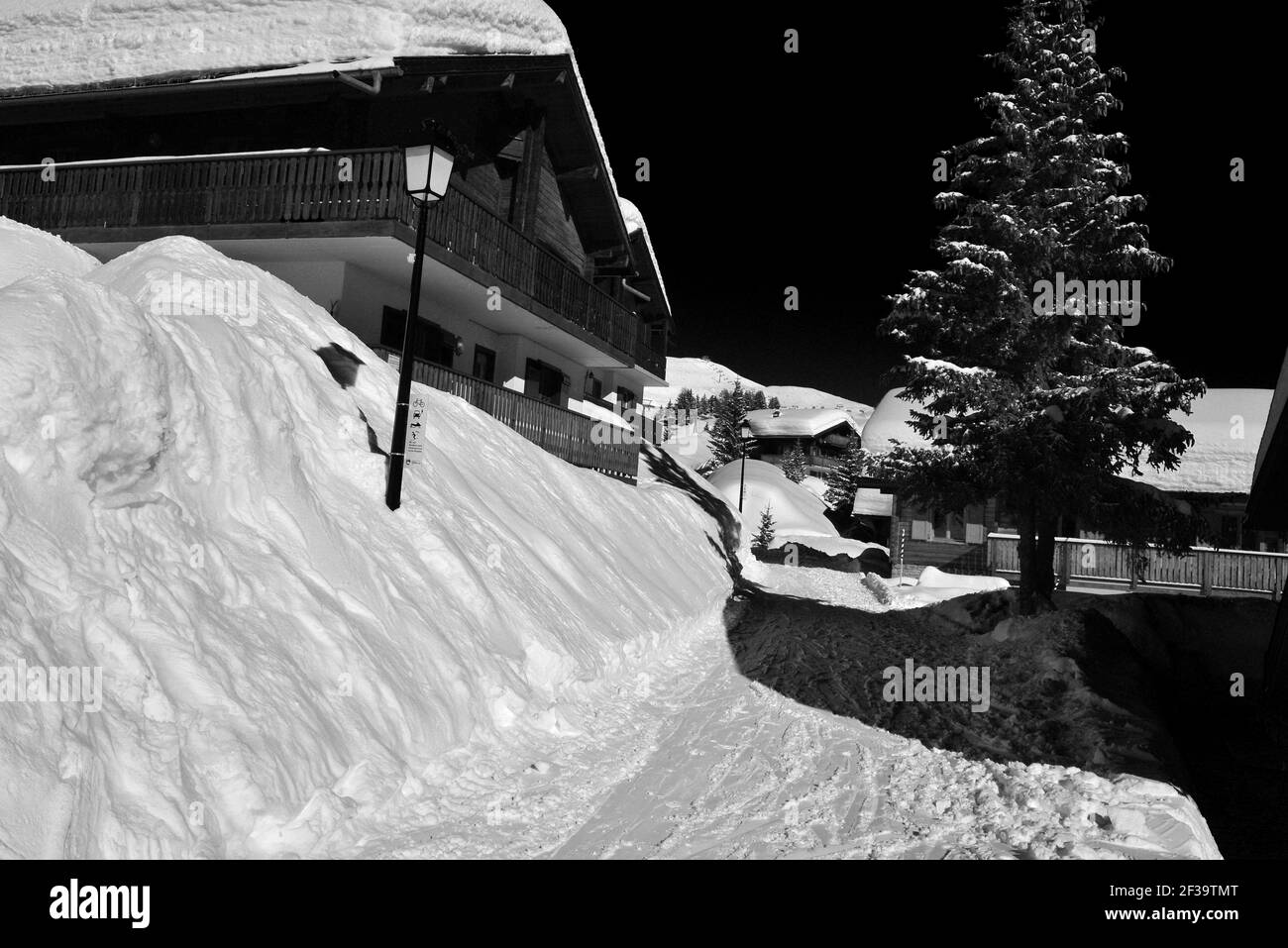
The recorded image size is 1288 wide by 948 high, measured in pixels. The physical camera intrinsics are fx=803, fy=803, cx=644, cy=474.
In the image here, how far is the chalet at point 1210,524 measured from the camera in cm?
2080

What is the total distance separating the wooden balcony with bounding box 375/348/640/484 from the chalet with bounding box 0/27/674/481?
4 centimetres

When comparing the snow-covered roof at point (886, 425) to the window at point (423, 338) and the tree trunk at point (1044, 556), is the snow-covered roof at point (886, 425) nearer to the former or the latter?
the tree trunk at point (1044, 556)

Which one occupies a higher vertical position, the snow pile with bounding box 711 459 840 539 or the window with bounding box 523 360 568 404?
the window with bounding box 523 360 568 404

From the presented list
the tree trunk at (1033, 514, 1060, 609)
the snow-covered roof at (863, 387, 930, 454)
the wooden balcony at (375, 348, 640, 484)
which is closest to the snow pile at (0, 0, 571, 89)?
the wooden balcony at (375, 348, 640, 484)

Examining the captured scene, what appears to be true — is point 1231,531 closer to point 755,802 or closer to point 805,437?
point 755,802

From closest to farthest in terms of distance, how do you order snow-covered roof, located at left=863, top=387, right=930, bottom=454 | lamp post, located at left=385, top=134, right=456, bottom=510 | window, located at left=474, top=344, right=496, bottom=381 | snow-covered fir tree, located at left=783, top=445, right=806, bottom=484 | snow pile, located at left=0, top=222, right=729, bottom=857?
snow pile, located at left=0, top=222, right=729, bottom=857 < lamp post, located at left=385, top=134, right=456, bottom=510 < window, located at left=474, top=344, right=496, bottom=381 < snow-covered roof, located at left=863, top=387, right=930, bottom=454 < snow-covered fir tree, located at left=783, top=445, right=806, bottom=484

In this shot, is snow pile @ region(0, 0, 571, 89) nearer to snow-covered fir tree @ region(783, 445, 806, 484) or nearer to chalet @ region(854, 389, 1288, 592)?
→ chalet @ region(854, 389, 1288, 592)

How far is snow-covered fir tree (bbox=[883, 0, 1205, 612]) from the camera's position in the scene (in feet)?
46.0

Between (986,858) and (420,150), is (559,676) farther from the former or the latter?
(420,150)

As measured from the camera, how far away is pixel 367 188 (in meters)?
13.3

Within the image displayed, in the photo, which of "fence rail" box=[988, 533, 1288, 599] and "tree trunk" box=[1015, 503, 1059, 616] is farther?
"fence rail" box=[988, 533, 1288, 599]

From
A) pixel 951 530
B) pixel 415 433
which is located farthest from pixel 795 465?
pixel 415 433

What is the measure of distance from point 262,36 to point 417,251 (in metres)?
11.9
